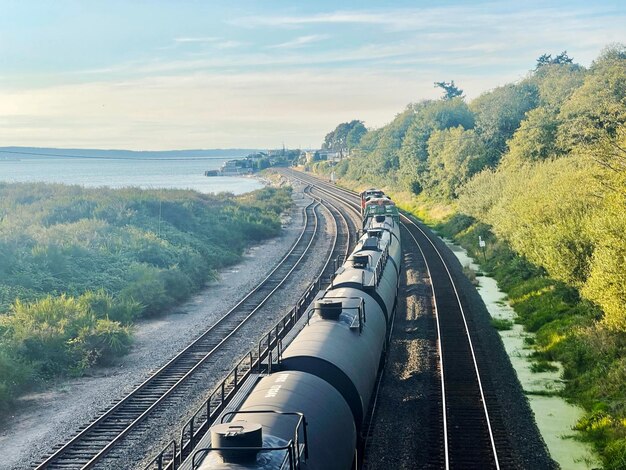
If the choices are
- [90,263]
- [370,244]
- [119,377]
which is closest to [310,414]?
[119,377]

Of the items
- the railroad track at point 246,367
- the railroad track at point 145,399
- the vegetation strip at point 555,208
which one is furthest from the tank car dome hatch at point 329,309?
the vegetation strip at point 555,208

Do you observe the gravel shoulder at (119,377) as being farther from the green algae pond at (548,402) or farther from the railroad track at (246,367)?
the green algae pond at (548,402)

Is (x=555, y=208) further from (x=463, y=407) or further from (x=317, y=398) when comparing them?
(x=317, y=398)

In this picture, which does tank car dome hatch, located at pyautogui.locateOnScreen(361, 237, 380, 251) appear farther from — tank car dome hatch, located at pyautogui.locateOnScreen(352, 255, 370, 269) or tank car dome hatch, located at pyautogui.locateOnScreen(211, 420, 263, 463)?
tank car dome hatch, located at pyautogui.locateOnScreen(211, 420, 263, 463)

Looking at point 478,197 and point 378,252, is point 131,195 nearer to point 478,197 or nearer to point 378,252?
point 478,197

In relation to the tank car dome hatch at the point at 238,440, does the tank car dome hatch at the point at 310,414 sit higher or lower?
lower

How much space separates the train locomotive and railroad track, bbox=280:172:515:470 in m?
2.62

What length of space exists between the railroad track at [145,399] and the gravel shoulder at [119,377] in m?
0.55

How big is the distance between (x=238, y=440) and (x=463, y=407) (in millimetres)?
10918

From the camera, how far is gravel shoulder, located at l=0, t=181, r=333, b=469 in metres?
16.5

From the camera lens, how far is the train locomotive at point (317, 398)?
27.1ft

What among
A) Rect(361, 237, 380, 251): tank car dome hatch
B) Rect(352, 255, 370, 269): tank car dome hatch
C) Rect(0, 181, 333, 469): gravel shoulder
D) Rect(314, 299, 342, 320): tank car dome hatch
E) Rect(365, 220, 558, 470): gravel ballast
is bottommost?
Rect(0, 181, 333, 469): gravel shoulder

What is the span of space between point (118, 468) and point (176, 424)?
8.25 feet

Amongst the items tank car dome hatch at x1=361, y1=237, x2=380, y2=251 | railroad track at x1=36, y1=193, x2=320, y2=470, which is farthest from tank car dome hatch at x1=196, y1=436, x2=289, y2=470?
tank car dome hatch at x1=361, y1=237, x2=380, y2=251
